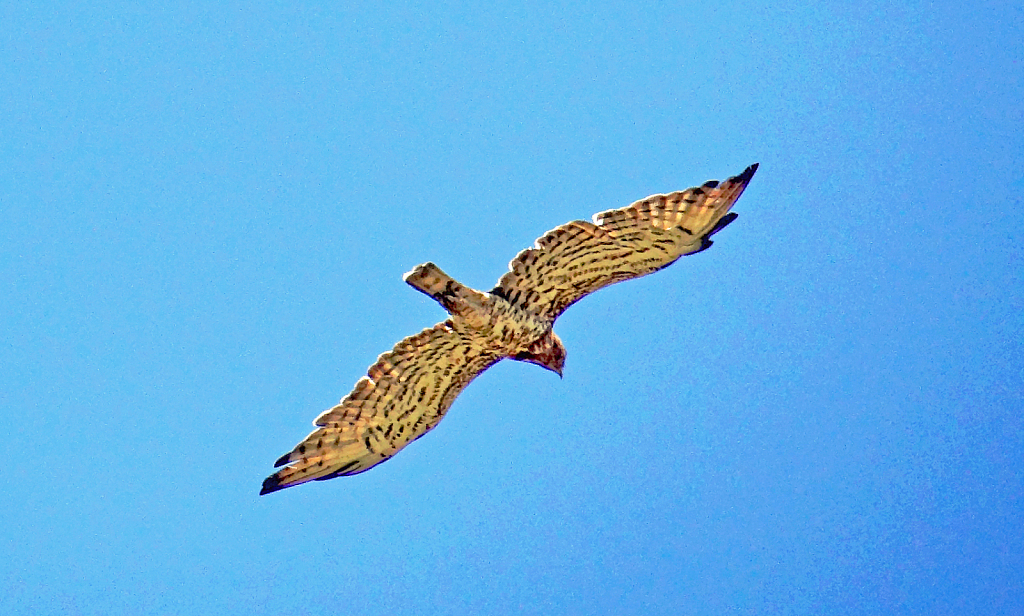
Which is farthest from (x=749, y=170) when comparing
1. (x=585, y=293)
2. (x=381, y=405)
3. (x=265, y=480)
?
(x=265, y=480)

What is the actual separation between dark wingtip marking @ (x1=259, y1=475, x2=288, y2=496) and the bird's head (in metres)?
2.22

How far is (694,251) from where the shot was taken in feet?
37.7

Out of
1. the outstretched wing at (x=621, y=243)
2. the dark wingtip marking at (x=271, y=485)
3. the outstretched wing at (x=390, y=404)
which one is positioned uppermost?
the outstretched wing at (x=621, y=243)

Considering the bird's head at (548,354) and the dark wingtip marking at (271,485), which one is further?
the bird's head at (548,354)

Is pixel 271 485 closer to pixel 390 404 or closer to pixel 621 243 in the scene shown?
Result: pixel 390 404

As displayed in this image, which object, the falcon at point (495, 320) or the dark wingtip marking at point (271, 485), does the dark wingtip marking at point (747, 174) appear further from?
the dark wingtip marking at point (271, 485)

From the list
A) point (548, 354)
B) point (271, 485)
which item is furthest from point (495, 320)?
point (271, 485)

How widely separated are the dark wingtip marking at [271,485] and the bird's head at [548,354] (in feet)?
7.27

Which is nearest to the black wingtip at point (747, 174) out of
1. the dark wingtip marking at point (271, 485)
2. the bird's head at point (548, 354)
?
the bird's head at point (548, 354)

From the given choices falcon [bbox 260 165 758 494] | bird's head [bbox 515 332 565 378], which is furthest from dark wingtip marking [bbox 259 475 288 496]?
bird's head [bbox 515 332 565 378]

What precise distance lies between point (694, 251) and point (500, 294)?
1.59m

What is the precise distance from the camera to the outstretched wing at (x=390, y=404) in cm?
1184

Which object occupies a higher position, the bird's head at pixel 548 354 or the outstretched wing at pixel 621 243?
the outstretched wing at pixel 621 243

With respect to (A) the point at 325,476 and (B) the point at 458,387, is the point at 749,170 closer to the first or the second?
(B) the point at 458,387
